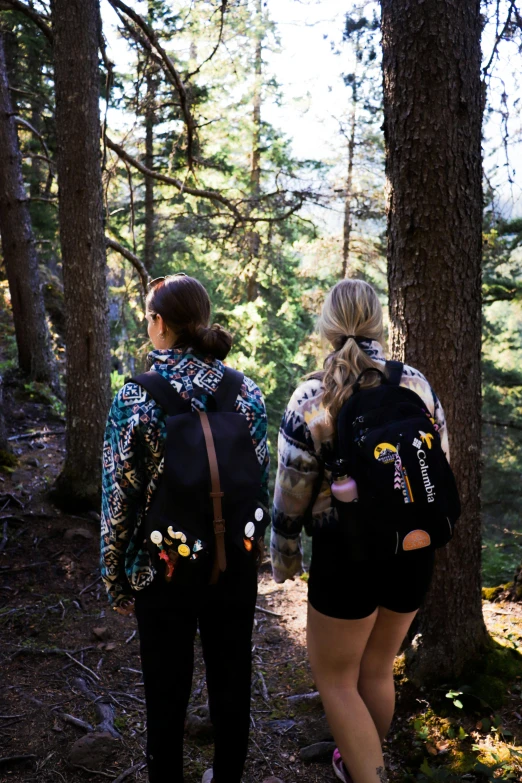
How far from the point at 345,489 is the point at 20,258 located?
29.0 ft

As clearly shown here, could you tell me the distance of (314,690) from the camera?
11.0 feet

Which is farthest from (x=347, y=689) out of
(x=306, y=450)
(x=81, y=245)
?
(x=81, y=245)

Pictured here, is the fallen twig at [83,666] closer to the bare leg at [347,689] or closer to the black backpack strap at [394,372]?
the bare leg at [347,689]

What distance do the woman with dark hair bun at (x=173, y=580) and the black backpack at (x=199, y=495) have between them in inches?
1.2

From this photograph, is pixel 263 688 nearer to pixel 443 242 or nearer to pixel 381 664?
pixel 381 664

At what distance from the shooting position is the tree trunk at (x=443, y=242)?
112 inches

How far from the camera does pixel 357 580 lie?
2078 mm

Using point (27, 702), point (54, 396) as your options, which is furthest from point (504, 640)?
point (54, 396)

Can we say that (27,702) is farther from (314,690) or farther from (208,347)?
(208,347)

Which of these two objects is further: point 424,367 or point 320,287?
point 320,287

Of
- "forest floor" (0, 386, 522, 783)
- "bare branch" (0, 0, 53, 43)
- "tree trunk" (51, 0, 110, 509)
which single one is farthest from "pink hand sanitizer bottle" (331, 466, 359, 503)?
"bare branch" (0, 0, 53, 43)

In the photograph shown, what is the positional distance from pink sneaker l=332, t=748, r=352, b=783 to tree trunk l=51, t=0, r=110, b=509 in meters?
3.44

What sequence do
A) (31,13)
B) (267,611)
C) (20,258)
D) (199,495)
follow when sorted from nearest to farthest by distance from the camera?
(199,495), (267,611), (31,13), (20,258)

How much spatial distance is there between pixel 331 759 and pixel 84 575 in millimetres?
2609
